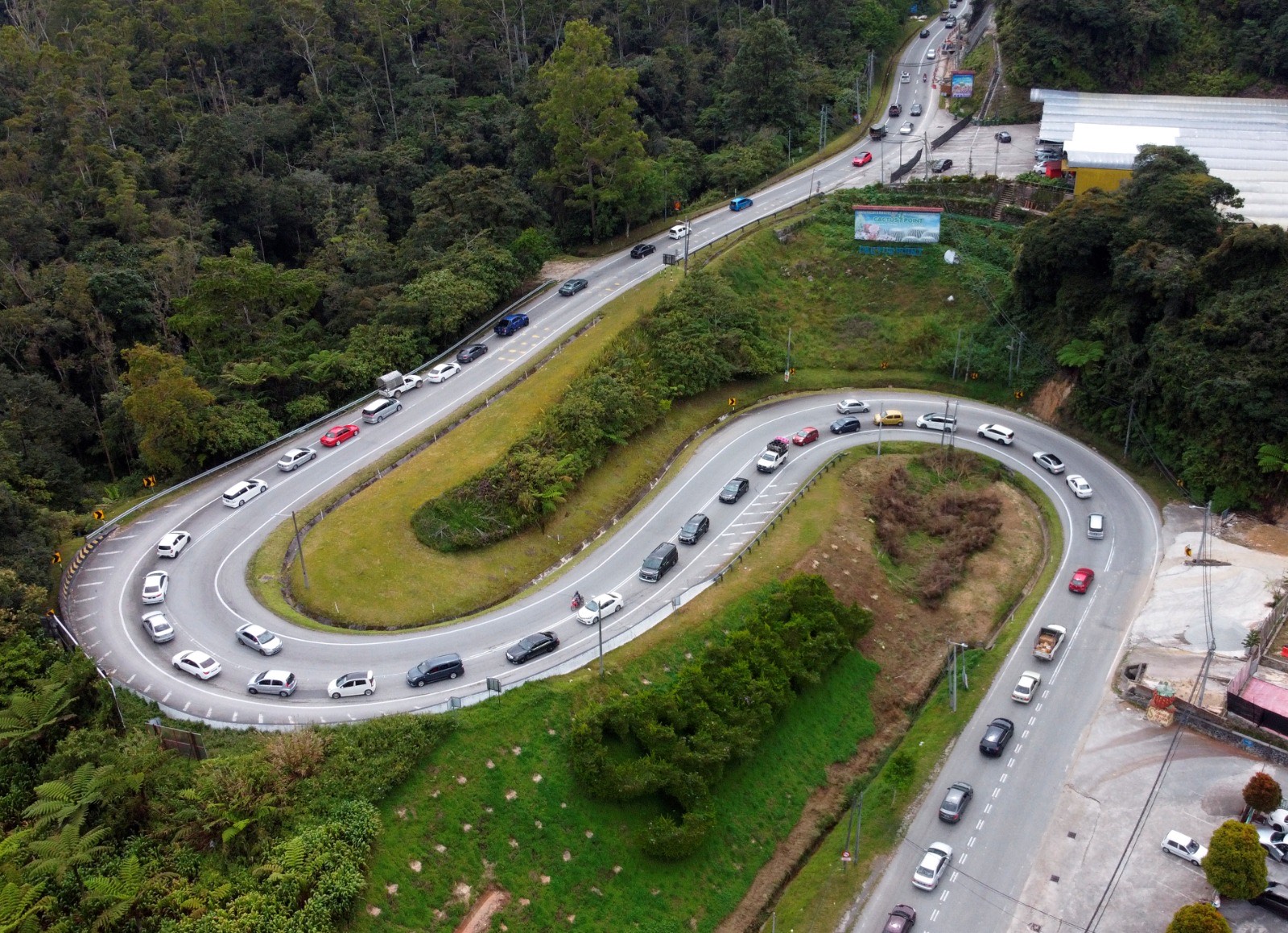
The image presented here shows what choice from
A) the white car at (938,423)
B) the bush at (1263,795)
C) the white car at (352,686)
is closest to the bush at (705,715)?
the white car at (352,686)

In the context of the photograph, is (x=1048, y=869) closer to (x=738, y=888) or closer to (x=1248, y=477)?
(x=738, y=888)

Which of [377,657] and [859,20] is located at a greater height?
[859,20]

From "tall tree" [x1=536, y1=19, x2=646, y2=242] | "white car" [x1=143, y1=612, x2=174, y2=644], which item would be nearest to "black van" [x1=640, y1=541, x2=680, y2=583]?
"white car" [x1=143, y1=612, x2=174, y2=644]

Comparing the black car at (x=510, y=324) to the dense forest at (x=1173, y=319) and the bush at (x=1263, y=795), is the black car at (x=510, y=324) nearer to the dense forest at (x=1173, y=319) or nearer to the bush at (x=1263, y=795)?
the dense forest at (x=1173, y=319)

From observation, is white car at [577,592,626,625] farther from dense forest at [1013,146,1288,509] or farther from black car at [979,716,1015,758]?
dense forest at [1013,146,1288,509]

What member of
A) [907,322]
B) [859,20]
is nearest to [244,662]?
[907,322]

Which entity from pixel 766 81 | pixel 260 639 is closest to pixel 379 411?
pixel 260 639
